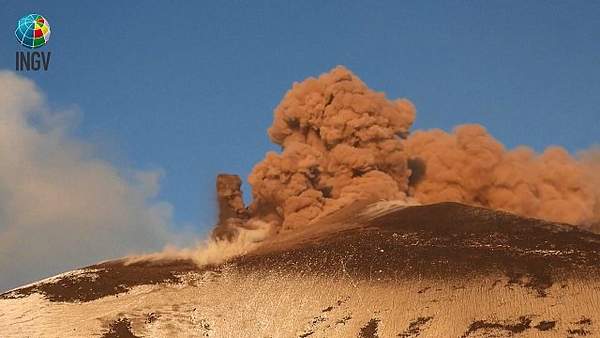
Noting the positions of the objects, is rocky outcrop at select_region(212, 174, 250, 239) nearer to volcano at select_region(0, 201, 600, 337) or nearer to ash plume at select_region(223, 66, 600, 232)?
ash plume at select_region(223, 66, 600, 232)

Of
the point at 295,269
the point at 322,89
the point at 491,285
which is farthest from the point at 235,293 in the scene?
the point at 322,89

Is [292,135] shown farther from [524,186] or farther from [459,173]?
[524,186]

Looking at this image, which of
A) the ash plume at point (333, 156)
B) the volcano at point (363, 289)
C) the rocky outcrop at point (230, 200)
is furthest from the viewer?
the rocky outcrop at point (230, 200)

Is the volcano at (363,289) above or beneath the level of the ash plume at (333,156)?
beneath

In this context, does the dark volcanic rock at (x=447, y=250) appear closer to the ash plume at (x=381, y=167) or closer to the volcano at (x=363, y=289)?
the volcano at (x=363, y=289)

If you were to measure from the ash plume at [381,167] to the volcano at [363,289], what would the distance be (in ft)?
50.4

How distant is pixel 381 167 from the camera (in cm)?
8788

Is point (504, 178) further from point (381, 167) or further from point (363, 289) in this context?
point (363, 289)

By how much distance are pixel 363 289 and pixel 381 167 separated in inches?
1274

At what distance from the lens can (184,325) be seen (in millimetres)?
55562

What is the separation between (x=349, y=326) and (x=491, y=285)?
29.9ft

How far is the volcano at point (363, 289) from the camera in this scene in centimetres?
5047

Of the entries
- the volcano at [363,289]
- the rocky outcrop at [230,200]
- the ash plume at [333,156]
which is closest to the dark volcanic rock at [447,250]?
the volcano at [363,289]

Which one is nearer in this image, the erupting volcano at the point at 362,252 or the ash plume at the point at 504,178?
the erupting volcano at the point at 362,252
